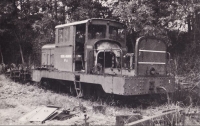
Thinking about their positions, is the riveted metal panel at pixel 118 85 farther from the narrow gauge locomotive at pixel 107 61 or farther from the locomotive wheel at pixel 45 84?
the locomotive wheel at pixel 45 84

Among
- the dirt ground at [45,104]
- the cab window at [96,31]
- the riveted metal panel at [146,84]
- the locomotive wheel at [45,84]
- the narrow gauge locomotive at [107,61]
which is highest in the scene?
the cab window at [96,31]

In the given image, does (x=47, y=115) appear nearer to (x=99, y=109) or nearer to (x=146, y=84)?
(x=99, y=109)

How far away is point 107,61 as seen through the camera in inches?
369

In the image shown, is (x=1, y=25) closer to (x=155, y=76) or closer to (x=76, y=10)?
(x=76, y=10)

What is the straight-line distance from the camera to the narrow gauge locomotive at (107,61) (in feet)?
24.7

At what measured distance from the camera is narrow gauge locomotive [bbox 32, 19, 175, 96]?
753cm

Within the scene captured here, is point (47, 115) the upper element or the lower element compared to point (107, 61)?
lower

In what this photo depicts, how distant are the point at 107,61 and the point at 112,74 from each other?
1329 millimetres

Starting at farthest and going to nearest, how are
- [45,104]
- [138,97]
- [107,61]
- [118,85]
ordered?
[107,61] < [138,97] < [45,104] < [118,85]

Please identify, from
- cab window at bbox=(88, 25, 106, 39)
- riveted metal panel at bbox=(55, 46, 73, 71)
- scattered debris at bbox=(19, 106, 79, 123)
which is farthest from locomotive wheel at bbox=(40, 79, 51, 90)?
scattered debris at bbox=(19, 106, 79, 123)

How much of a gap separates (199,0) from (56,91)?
7.84 metres

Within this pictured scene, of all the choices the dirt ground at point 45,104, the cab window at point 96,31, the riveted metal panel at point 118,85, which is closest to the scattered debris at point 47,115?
the dirt ground at point 45,104

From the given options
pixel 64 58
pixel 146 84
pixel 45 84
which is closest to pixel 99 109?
pixel 146 84

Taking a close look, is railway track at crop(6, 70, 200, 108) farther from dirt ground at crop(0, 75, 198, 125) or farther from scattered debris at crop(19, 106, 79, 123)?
scattered debris at crop(19, 106, 79, 123)
